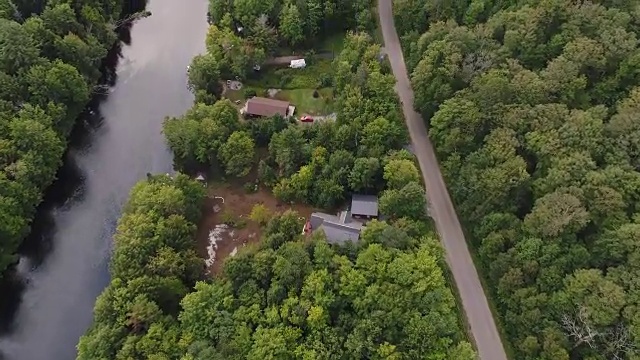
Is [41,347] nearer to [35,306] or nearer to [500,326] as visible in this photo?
[35,306]

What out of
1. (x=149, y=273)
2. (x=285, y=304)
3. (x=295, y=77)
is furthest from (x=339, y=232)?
(x=295, y=77)

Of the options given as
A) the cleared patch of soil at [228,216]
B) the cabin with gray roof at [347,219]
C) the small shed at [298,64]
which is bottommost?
the cleared patch of soil at [228,216]

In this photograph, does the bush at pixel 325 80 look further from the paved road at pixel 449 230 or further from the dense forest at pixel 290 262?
→ the paved road at pixel 449 230

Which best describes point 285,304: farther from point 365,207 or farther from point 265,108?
point 265,108

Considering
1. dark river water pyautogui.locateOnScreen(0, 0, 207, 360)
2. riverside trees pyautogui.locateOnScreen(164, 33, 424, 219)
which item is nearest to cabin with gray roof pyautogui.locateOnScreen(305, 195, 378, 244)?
riverside trees pyautogui.locateOnScreen(164, 33, 424, 219)

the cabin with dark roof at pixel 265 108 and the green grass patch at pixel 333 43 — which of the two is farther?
the green grass patch at pixel 333 43

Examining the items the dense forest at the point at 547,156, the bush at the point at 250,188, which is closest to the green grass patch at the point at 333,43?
the dense forest at the point at 547,156

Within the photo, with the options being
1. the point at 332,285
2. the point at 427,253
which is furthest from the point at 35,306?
the point at 427,253
